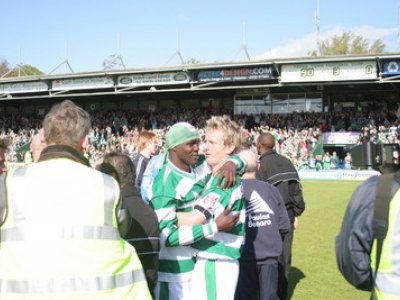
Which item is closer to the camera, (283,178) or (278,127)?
(283,178)

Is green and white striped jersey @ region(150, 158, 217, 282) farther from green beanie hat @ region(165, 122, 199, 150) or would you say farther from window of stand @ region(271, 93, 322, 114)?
window of stand @ region(271, 93, 322, 114)

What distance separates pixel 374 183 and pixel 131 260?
1.21 meters

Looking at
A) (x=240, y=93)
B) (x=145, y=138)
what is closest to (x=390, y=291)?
(x=145, y=138)

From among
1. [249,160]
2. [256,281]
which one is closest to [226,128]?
[249,160]

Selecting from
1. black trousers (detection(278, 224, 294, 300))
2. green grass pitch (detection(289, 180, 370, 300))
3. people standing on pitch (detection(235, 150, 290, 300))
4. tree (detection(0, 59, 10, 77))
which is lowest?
green grass pitch (detection(289, 180, 370, 300))

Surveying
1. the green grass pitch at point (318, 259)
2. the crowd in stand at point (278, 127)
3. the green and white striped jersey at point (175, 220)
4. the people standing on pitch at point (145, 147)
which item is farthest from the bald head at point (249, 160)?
the crowd in stand at point (278, 127)

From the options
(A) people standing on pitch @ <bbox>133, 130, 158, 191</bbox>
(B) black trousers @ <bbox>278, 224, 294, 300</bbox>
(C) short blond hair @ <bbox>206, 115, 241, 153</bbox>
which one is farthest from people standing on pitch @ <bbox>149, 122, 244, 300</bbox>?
(A) people standing on pitch @ <bbox>133, 130, 158, 191</bbox>

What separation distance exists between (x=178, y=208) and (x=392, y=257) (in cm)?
157

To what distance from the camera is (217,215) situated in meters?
3.32

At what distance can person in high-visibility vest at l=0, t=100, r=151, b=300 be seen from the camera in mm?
2180

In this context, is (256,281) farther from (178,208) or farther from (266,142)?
(266,142)

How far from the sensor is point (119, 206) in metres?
2.38

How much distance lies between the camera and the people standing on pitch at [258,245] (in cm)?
442

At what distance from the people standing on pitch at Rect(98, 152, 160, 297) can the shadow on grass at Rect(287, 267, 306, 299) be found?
140 inches
